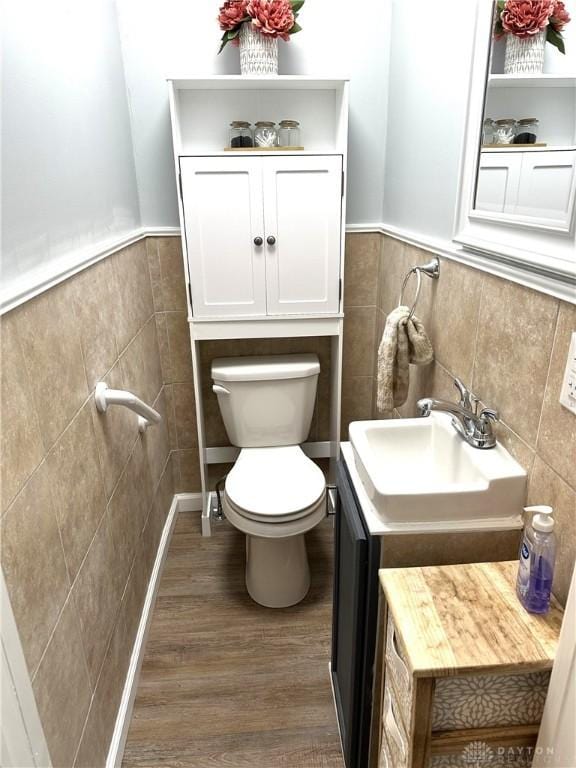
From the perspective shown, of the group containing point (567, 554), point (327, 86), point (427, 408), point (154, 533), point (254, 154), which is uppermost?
point (327, 86)

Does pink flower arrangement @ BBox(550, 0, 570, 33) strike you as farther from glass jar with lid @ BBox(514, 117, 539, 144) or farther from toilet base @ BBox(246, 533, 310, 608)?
toilet base @ BBox(246, 533, 310, 608)

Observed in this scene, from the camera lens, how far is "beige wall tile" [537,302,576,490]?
89 centimetres

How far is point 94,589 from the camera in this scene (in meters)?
1.28

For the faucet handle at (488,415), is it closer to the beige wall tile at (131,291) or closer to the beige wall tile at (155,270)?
the beige wall tile at (131,291)

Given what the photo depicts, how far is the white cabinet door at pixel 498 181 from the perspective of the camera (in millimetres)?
1099

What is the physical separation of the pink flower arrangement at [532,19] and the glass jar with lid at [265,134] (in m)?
0.91

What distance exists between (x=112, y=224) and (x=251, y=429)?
0.95 meters

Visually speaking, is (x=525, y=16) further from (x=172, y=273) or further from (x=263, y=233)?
(x=172, y=273)

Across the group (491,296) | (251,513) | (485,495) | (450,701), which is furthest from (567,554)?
(251,513)

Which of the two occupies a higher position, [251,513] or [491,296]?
[491,296]

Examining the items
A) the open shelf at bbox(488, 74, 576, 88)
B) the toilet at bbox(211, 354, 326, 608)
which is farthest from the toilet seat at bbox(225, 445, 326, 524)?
the open shelf at bbox(488, 74, 576, 88)

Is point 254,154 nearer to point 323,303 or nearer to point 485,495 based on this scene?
point 323,303

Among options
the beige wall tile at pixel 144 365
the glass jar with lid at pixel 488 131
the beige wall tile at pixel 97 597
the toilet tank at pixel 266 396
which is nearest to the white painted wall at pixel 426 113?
the glass jar with lid at pixel 488 131

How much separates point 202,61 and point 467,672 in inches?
81.5
